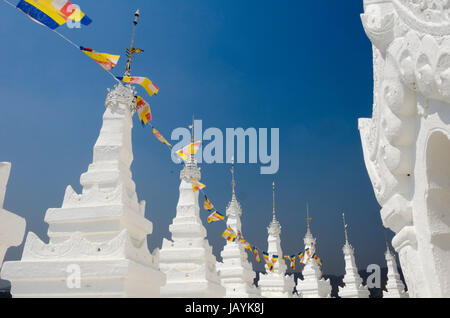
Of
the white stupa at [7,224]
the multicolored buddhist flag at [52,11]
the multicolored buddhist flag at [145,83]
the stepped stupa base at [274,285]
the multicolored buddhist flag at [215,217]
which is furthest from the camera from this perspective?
the stepped stupa base at [274,285]

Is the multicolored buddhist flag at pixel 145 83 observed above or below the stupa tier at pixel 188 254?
above

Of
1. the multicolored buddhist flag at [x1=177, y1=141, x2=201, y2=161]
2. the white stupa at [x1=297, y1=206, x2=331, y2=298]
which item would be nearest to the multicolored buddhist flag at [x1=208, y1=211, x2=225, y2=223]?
the multicolored buddhist flag at [x1=177, y1=141, x2=201, y2=161]

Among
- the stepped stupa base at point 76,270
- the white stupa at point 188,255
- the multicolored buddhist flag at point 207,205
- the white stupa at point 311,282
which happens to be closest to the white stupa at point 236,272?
the white stupa at point 188,255

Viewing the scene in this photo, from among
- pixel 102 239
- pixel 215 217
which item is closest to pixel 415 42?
pixel 102 239

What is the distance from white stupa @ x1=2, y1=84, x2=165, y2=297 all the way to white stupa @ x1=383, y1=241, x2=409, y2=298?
3225 centimetres

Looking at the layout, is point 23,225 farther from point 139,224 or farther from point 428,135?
point 139,224

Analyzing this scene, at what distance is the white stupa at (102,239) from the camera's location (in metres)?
8.68

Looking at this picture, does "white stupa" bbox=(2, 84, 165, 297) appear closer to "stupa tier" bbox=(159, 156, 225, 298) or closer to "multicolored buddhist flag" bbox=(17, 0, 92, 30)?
"multicolored buddhist flag" bbox=(17, 0, 92, 30)

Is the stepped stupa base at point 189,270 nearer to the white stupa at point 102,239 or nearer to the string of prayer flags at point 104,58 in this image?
the white stupa at point 102,239

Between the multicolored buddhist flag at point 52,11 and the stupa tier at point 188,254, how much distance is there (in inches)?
425

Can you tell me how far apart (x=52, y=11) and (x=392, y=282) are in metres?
38.3

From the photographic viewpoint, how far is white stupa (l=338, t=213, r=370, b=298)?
36281 millimetres
